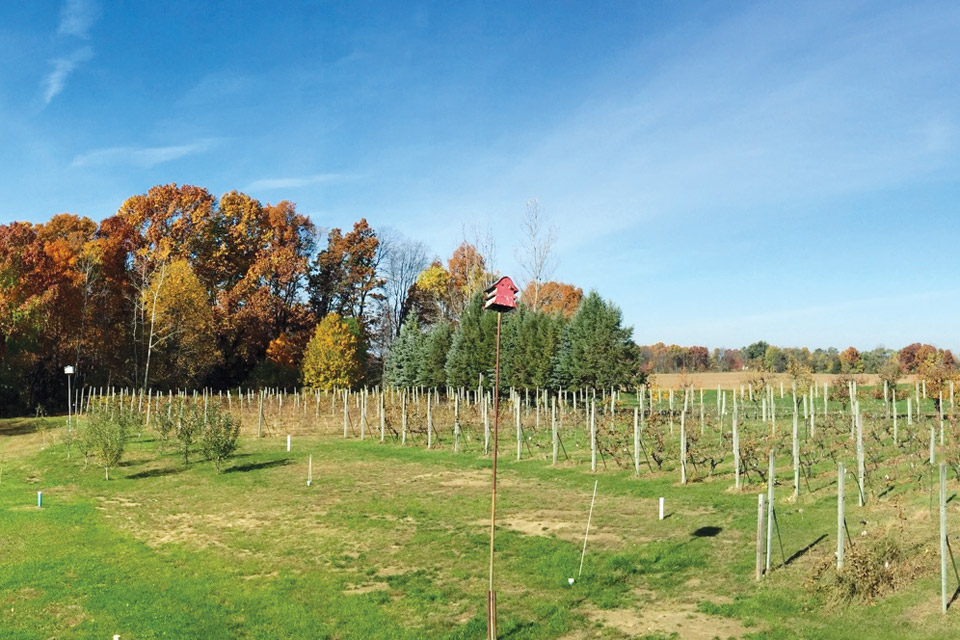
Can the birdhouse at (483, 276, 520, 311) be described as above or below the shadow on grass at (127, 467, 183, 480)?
above

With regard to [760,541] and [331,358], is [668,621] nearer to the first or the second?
[760,541]

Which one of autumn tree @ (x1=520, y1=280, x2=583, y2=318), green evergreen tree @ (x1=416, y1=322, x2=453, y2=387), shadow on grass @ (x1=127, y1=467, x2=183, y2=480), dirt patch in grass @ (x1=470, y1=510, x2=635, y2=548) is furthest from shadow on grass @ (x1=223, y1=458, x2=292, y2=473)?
autumn tree @ (x1=520, y1=280, x2=583, y2=318)

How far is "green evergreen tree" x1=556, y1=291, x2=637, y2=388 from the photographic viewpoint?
46.1m

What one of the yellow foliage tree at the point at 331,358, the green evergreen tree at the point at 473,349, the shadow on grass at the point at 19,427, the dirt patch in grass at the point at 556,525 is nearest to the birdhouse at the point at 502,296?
the dirt patch in grass at the point at 556,525

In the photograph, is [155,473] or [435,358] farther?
[435,358]

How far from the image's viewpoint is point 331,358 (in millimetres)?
56469

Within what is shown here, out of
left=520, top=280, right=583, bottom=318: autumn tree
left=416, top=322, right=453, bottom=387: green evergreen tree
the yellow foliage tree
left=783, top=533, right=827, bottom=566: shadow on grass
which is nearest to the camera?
left=783, top=533, right=827, bottom=566: shadow on grass

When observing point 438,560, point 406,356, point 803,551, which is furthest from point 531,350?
point 803,551

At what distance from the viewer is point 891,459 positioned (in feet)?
71.1

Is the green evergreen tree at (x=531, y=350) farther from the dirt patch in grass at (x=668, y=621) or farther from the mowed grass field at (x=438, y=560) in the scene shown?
the dirt patch in grass at (x=668, y=621)

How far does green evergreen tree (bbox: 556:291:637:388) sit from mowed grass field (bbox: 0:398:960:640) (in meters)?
21.7

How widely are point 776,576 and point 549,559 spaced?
4.46 m

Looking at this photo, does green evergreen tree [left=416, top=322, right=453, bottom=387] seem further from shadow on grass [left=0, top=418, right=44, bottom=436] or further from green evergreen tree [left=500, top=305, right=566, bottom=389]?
shadow on grass [left=0, top=418, right=44, bottom=436]

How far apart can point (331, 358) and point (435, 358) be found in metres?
8.68
